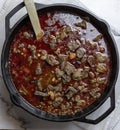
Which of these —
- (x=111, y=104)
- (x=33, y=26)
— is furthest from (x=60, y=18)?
(x=111, y=104)

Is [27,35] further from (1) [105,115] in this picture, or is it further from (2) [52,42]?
(1) [105,115]

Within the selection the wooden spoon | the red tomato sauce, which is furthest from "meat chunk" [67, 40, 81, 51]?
the wooden spoon

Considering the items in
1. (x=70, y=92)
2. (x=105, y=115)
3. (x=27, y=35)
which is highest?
(x=27, y=35)

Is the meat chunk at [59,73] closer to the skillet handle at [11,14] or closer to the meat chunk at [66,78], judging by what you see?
the meat chunk at [66,78]

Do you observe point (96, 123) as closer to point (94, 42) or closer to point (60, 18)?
point (94, 42)

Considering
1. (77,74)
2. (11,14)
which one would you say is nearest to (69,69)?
(77,74)
